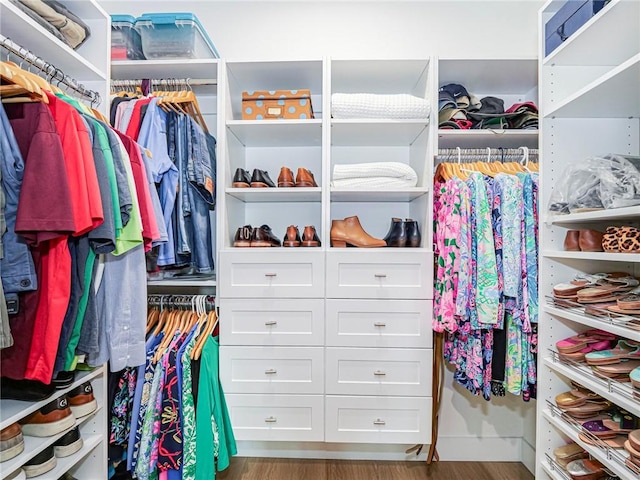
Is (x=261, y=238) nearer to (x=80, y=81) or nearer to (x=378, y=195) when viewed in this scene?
(x=378, y=195)

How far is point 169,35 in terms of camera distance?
1732 millimetres

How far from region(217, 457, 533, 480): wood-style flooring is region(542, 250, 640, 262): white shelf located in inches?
48.1

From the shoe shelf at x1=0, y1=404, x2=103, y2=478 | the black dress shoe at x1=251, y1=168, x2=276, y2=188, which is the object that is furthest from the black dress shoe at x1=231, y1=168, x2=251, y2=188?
the shoe shelf at x1=0, y1=404, x2=103, y2=478

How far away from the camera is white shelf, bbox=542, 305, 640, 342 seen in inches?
39.2

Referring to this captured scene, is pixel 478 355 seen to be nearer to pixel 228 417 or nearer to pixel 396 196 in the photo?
pixel 396 196

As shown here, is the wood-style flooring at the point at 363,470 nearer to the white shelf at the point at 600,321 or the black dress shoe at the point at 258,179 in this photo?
the white shelf at the point at 600,321

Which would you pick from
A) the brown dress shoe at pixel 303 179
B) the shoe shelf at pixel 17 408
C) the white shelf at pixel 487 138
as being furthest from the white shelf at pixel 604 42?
the shoe shelf at pixel 17 408

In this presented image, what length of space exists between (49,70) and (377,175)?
1.27 meters

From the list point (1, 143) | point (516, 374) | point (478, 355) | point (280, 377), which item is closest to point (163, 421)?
point (280, 377)

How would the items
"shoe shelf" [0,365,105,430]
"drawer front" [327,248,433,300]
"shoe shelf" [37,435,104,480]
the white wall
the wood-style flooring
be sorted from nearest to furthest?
"shoe shelf" [0,365,105,430] < "shoe shelf" [37,435,104,480] < "drawer front" [327,248,433,300] < the wood-style flooring < the white wall

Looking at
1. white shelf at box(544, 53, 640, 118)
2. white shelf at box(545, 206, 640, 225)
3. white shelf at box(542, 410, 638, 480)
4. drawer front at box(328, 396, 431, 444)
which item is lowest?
drawer front at box(328, 396, 431, 444)

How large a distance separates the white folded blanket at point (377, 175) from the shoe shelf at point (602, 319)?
76cm

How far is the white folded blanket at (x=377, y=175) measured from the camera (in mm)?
1715

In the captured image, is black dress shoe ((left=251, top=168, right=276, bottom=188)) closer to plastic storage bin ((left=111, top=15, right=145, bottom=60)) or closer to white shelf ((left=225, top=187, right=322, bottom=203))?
white shelf ((left=225, top=187, right=322, bottom=203))
